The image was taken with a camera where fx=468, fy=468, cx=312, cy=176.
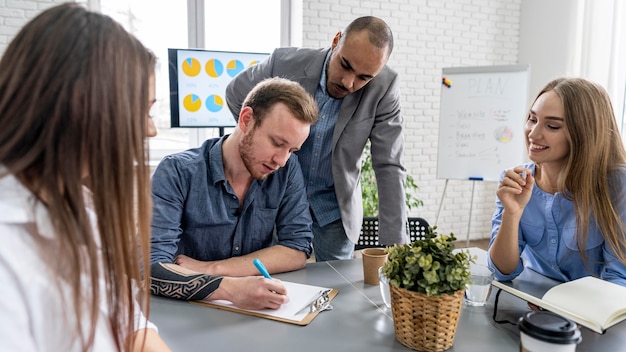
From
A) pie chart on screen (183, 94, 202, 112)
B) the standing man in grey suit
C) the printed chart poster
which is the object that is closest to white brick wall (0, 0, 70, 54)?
the printed chart poster

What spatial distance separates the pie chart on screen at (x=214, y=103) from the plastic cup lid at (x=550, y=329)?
3.26m

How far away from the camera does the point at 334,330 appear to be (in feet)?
3.63

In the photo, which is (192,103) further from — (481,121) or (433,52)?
(433,52)

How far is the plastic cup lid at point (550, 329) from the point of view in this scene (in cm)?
72

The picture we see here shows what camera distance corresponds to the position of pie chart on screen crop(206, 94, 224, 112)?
3.71 meters

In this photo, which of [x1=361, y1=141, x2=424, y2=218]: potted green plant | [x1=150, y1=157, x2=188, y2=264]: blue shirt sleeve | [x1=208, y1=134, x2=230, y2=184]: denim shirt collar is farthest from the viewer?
[x1=361, y1=141, x2=424, y2=218]: potted green plant

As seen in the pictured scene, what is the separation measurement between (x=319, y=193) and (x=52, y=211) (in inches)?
58.1

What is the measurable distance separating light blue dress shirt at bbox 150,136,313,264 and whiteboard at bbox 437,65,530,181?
256 cm

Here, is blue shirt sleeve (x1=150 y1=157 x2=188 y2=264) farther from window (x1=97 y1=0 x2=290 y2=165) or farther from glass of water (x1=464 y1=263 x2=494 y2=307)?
window (x1=97 y1=0 x2=290 y2=165)

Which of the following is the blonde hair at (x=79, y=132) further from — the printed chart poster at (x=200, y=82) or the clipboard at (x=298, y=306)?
the printed chart poster at (x=200, y=82)

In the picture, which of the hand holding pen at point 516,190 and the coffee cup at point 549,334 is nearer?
the coffee cup at point 549,334

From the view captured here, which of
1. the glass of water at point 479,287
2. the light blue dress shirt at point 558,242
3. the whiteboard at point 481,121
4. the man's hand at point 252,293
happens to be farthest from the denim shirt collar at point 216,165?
the whiteboard at point 481,121

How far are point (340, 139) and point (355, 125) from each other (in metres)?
0.08

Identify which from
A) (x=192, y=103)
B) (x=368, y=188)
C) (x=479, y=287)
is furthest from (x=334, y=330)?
(x=368, y=188)
